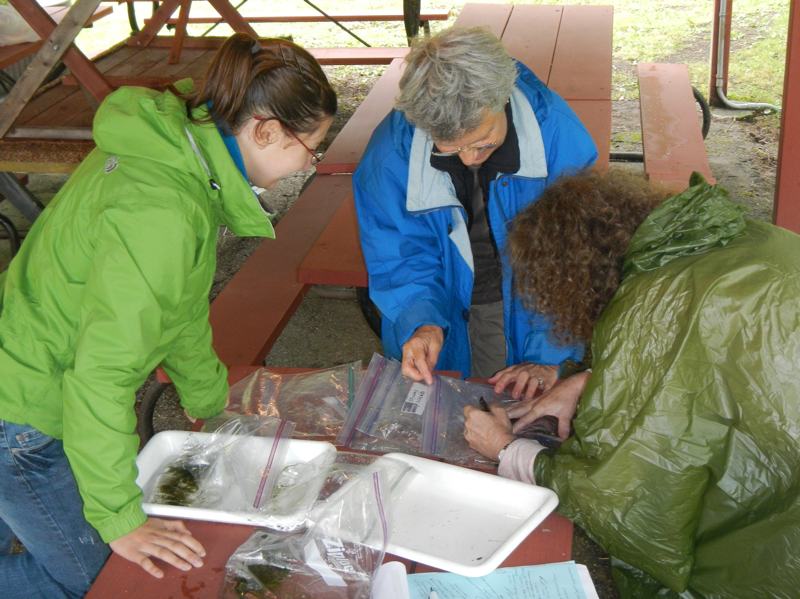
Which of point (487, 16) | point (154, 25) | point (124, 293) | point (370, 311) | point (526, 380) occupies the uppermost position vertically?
point (124, 293)

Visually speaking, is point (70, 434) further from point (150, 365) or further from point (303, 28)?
point (303, 28)

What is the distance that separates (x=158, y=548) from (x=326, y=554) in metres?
0.29

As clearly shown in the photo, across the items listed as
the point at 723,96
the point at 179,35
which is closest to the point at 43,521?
the point at 179,35

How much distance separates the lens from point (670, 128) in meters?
4.06

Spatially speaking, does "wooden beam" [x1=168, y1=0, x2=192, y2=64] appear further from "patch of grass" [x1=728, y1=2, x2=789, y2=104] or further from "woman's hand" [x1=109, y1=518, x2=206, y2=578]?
"patch of grass" [x1=728, y1=2, x2=789, y2=104]

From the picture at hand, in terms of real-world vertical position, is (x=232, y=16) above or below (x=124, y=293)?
below

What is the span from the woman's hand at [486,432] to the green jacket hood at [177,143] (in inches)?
22.2

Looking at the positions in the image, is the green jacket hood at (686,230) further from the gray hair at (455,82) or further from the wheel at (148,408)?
the wheel at (148,408)

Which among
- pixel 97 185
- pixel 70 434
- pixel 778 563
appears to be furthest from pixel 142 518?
pixel 778 563

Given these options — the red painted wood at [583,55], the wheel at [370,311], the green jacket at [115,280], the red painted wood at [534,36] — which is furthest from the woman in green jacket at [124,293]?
the red painted wood at [534,36]

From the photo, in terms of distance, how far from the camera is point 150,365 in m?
1.54

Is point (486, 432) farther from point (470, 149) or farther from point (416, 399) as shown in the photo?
point (470, 149)

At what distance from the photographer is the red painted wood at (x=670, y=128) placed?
11.7 ft

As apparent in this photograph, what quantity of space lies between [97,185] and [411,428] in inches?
32.1
